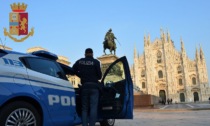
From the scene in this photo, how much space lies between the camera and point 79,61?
15.7 ft

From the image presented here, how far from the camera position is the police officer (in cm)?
452

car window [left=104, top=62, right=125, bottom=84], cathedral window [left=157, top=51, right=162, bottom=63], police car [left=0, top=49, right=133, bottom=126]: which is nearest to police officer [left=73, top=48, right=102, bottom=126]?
police car [left=0, top=49, right=133, bottom=126]

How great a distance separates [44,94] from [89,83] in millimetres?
996

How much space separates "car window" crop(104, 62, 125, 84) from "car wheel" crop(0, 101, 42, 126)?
2044 millimetres

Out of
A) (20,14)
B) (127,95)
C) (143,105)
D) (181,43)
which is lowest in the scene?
(143,105)

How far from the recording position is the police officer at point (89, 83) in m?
4.52

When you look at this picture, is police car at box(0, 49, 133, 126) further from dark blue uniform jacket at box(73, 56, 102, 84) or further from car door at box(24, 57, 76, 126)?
dark blue uniform jacket at box(73, 56, 102, 84)

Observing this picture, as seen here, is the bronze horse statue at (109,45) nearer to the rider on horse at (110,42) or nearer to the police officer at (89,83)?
the rider on horse at (110,42)

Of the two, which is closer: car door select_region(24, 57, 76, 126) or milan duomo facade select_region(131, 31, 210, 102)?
car door select_region(24, 57, 76, 126)

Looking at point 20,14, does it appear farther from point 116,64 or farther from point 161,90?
point 161,90

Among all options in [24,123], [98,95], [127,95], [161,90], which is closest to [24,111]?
Result: [24,123]

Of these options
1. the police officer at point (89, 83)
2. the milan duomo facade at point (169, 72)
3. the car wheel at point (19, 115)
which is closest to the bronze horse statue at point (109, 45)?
the police officer at point (89, 83)

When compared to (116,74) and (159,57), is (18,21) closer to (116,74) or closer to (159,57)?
(116,74)

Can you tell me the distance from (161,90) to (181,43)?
41.4 feet
